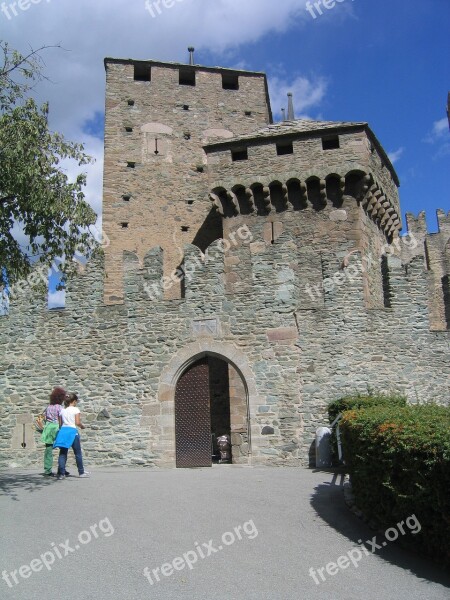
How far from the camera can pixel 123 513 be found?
Result: 787 centimetres

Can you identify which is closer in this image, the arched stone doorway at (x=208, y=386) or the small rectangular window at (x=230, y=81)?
the arched stone doorway at (x=208, y=386)

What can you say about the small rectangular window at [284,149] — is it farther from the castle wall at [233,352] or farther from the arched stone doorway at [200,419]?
the arched stone doorway at [200,419]

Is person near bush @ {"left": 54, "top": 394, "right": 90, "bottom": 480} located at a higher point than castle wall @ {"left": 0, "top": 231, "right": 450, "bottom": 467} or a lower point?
lower

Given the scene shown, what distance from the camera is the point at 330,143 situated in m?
17.8

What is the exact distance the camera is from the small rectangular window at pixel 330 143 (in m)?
17.7

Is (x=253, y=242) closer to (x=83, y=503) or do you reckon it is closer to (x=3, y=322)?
(x=3, y=322)

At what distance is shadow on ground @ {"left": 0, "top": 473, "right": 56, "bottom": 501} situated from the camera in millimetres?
9422

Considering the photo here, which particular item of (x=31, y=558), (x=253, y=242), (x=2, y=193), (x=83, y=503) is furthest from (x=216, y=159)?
(x=31, y=558)

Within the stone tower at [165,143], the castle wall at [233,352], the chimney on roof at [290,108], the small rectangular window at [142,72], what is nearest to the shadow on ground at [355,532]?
the castle wall at [233,352]

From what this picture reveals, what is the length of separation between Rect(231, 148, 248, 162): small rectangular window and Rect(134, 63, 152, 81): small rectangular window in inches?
265

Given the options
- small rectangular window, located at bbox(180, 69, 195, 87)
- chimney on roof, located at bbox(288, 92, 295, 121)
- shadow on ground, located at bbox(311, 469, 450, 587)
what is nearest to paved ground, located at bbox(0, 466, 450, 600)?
shadow on ground, located at bbox(311, 469, 450, 587)

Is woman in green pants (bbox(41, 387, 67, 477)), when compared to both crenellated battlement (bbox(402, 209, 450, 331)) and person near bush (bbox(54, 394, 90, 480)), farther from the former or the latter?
crenellated battlement (bbox(402, 209, 450, 331))

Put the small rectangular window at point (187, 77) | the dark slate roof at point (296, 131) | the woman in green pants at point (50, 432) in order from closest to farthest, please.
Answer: the woman in green pants at point (50, 432) → the dark slate roof at point (296, 131) → the small rectangular window at point (187, 77)

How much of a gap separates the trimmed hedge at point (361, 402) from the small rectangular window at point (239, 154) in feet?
29.7
